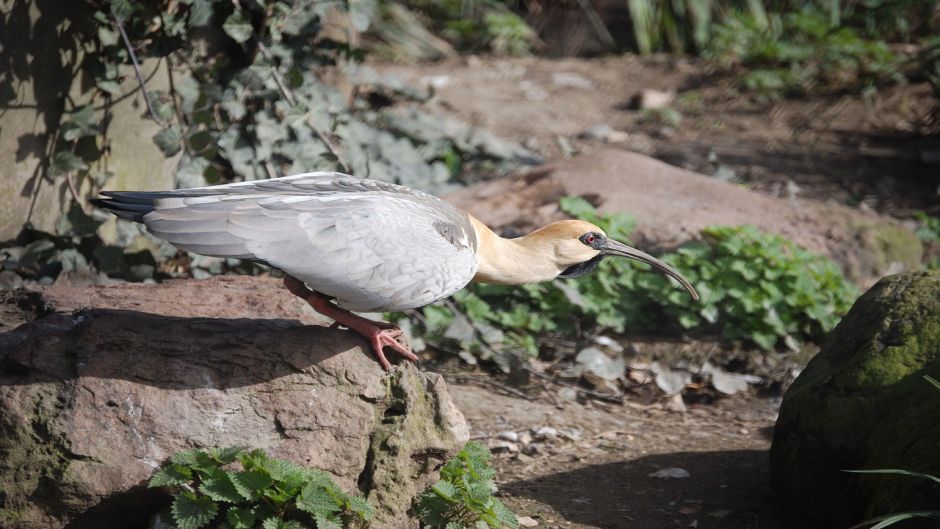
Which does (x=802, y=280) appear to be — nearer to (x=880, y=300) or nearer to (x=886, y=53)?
(x=880, y=300)

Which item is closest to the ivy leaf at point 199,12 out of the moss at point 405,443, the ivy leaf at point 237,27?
the ivy leaf at point 237,27

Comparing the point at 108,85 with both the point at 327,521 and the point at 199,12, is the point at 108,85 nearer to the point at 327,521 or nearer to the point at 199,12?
the point at 199,12

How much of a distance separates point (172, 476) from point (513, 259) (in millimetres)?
1599

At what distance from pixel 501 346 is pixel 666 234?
1358 mm

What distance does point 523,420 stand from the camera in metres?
5.09

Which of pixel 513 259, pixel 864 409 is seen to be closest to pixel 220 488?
pixel 513 259

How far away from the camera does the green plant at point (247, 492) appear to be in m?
3.10

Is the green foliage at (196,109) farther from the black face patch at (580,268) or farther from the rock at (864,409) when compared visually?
the rock at (864,409)

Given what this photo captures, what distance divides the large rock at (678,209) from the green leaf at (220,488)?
3491 mm

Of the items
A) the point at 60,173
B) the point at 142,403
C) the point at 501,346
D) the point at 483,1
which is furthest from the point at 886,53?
the point at 142,403

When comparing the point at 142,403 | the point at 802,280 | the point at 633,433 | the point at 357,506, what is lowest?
the point at 633,433

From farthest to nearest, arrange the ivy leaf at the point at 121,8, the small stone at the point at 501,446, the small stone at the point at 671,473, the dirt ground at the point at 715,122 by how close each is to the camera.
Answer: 1. the dirt ground at the point at 715,122
2. the ivy leaf at the point at 121,8
3. the small stone at the point at 501,446
4. the small stone at the point at 671,473

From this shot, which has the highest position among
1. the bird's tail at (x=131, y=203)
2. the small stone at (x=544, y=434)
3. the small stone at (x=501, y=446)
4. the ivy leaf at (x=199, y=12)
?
the ivy leaf at (x=199, y=12)

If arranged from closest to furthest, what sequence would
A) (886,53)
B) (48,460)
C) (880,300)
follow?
(48,460), (880,300), (886,53)
